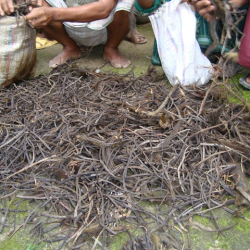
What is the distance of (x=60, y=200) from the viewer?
4.13ft

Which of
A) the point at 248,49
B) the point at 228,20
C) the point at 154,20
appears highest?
the point at 228,20

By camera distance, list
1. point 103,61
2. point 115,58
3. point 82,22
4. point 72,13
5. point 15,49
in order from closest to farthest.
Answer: point 15,49
point 72,13
point 82,22
point 115,58
point 103,61

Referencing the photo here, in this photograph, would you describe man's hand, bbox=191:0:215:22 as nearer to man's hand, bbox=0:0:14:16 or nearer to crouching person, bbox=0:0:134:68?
crouching person, bbox=0:0:134:68

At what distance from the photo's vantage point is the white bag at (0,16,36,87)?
1.91 meters

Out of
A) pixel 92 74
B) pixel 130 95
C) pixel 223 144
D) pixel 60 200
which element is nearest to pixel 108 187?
pixel 60 200

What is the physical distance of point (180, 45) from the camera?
79.1 inches

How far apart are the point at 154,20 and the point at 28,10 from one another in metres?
0.88

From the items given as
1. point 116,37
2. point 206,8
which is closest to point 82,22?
point 116,37

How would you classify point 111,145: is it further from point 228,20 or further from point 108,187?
point 228,20

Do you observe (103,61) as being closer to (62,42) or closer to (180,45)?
(62,42)

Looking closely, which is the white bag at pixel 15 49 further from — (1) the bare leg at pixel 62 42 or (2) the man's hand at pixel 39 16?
(1) the bare leg at pixel 62 42

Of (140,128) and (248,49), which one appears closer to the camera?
(140,128)

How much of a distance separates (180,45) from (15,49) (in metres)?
1.13

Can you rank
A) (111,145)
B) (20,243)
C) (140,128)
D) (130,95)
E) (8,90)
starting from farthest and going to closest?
(8,90)
(130,95)
(140,128)
(111,145)
(20,243)
